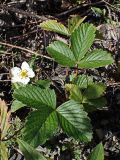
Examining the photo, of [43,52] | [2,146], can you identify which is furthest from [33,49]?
[2,146]

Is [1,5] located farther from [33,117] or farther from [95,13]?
[33,117]

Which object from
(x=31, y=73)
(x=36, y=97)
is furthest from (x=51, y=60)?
(x=36, y=97)

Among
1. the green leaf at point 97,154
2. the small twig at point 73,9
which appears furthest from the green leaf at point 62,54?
the small twig at point 73,9

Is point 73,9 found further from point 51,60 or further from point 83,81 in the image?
point 83,81

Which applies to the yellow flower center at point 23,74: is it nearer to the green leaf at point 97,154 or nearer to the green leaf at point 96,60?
the green leaf at point 96,60

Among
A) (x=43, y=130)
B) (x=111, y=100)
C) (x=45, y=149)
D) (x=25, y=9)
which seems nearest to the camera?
(x=43, y=130)

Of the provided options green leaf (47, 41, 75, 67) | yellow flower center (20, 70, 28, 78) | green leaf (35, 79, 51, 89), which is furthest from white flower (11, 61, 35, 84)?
green leaf (47, 41, 75, 67)

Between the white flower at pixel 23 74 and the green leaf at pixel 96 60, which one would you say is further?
the white flower at pixel 23 74
